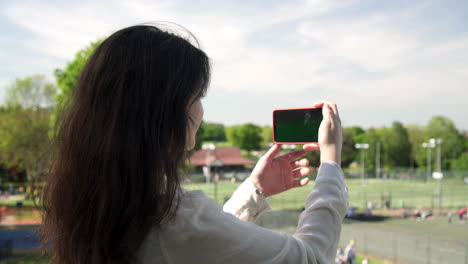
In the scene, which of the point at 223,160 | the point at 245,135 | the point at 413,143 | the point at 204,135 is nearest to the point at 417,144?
the point at 413,143

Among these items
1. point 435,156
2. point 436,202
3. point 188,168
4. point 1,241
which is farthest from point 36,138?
point 435,156

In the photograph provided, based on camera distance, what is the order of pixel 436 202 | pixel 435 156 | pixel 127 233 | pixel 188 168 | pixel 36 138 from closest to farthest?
pixel 127 233, pixel 188 168, pixel 436 202, pixel 36 138, pixel 435 156

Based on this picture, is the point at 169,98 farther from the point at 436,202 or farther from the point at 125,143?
the point at 436,202

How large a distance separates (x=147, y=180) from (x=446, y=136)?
171 ft

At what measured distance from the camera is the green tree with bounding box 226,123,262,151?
2870 inches

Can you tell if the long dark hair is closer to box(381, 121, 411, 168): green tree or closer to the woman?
the woman

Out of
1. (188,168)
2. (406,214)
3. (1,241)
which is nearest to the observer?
(188,168)

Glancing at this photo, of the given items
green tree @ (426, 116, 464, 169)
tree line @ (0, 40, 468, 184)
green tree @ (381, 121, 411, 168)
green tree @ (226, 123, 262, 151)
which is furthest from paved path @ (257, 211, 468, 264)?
green tree @ (226, 123, 262, 151)

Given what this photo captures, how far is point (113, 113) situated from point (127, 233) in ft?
0.76

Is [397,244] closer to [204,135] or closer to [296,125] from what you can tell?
[296,125]

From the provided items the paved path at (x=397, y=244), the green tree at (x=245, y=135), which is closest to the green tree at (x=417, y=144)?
the green tree at (x=245, y=135)

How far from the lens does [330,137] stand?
93 centimetres

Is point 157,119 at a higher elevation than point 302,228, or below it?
higher

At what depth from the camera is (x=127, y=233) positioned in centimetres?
74
